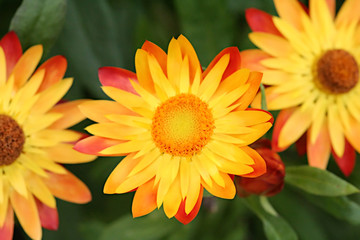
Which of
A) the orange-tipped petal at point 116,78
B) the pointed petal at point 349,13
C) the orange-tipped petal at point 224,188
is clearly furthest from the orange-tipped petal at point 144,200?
the pointed petal at point 349,13

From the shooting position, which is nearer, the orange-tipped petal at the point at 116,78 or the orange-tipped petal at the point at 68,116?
the orange-tipped petal at the point at 116,78

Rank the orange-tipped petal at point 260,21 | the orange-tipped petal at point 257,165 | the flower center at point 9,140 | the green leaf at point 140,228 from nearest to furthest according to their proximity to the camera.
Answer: the orange-tipped petal at point 257,165
the flower center at point 9,140
the orange-tipped petal at point 260,21
the green leaf at point 140,228

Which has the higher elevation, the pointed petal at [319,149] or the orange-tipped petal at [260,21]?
the orange-tipped petal at [260,21]

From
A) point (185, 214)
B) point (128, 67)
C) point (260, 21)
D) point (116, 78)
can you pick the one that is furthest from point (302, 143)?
point (128, 67)

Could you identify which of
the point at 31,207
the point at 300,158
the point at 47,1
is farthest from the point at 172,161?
the point at 300,158

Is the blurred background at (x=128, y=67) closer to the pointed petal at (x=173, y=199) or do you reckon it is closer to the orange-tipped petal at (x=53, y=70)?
the orange-tipped petal at (x=53, y=70)

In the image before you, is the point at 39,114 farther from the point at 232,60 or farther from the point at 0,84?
the point at 232,60

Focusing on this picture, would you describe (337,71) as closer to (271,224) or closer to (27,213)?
(271,224)
